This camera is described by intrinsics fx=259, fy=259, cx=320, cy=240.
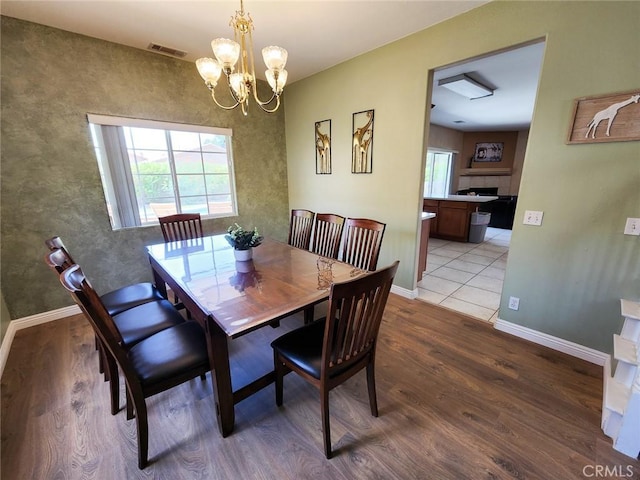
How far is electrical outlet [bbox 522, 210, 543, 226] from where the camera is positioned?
2.01 metres

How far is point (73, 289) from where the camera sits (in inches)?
39.9

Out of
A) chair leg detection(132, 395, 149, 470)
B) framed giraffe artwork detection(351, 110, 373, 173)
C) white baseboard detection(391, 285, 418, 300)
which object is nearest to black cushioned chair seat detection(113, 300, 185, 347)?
chair leg detection(132, 395, 149, 470)

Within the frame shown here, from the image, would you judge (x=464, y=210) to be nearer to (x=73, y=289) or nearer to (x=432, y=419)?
(x=432, y=419)

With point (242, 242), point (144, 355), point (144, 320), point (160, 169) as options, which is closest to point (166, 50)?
point (160, 169)

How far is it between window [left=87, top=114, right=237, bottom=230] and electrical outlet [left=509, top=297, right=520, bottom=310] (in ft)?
11.0

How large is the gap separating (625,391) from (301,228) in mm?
2422

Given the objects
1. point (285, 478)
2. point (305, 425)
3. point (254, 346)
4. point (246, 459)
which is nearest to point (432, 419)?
point (305, 425)

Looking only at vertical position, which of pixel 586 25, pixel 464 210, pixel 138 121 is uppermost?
pixel 586 25

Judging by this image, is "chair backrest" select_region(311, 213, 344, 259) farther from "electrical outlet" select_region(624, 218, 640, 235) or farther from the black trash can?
the black trash can

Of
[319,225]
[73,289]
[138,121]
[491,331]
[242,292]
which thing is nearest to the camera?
[73,289]

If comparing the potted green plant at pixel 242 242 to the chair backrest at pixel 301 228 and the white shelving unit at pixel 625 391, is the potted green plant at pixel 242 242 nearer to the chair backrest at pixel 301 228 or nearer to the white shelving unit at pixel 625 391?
the chair backrest at pixel 301 228

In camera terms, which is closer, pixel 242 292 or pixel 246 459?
pixel 246 459

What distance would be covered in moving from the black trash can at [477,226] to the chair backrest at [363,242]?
3895mm

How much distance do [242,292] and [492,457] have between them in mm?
1518
